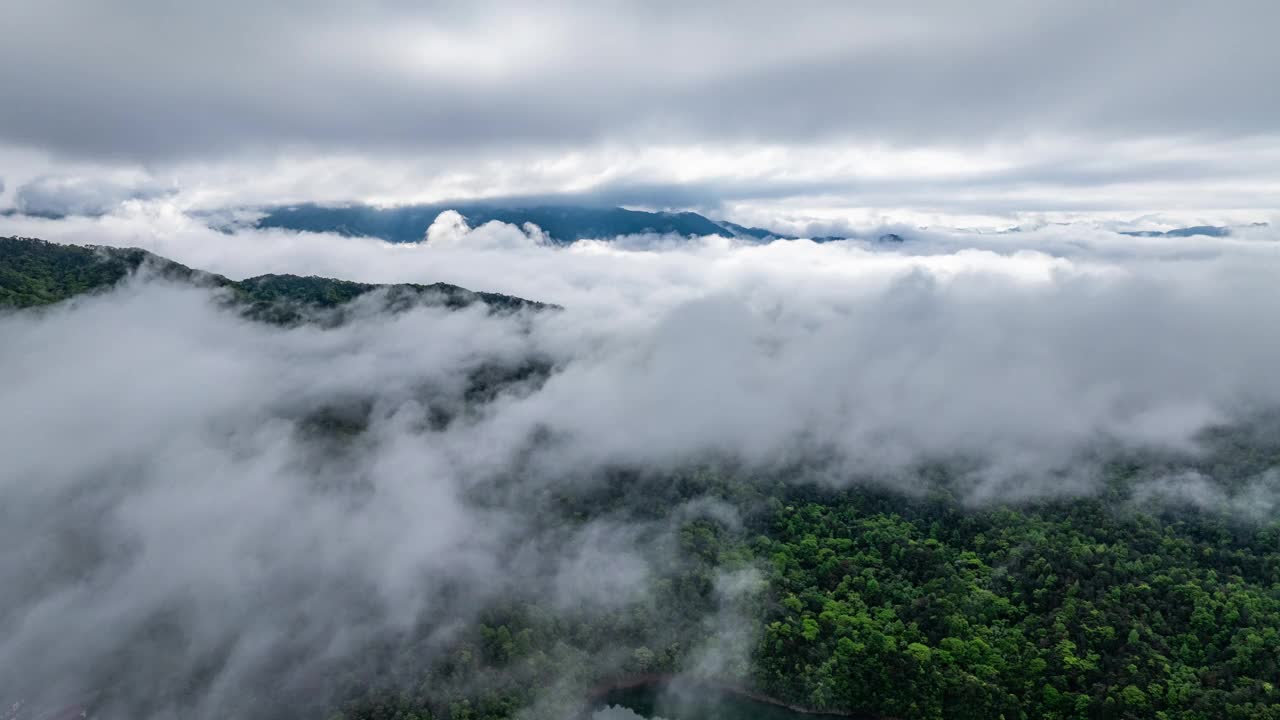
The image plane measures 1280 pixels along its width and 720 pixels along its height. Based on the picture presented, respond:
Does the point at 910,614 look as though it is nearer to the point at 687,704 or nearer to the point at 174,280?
the point at 687,704

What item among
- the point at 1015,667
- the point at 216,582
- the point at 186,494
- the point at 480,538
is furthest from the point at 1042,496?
the point at 186,494

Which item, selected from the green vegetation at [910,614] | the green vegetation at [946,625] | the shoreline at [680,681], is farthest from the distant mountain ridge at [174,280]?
the shoreline at [680,681]

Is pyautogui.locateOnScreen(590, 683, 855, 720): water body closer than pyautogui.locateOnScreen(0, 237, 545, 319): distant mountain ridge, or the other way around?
pyautogui.locateOnScreen(590, 683, 855, 720): water body

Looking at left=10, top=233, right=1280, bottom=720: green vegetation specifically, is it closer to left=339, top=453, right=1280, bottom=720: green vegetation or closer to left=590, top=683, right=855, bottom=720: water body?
left=339, top=453, right=1280, bottom=720: green vegetation

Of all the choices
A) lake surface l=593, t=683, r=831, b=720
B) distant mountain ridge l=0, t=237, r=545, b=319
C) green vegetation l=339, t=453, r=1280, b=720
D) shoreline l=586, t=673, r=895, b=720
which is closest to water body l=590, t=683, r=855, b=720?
lake surface l=593, t=683, r=831, b=720

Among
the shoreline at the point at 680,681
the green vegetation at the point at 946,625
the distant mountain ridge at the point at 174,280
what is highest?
the distant mountain ridge at the point at 174,280

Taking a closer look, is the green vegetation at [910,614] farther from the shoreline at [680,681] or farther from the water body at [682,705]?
the water body at [682,705]

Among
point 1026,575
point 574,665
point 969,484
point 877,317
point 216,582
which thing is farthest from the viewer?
point 877,317

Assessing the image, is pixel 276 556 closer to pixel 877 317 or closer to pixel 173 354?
pixel 173 354
